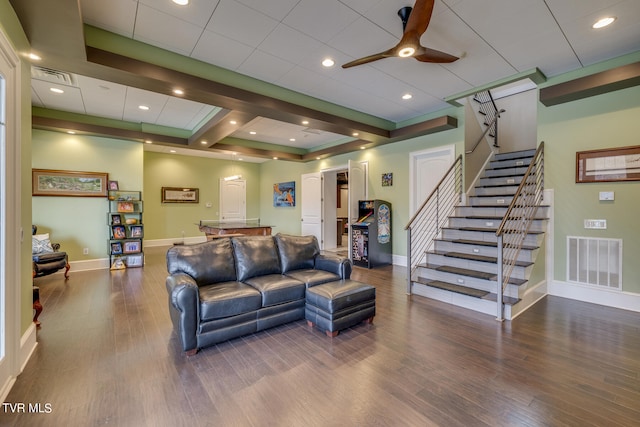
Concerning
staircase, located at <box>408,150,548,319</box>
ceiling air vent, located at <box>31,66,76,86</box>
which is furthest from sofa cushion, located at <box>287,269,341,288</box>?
ceiling air vent, located at <box>31,66,76,86</box>

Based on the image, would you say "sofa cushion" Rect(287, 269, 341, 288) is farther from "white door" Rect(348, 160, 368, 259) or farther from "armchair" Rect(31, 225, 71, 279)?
"armchair" Rect(31, 225, 71, 279)

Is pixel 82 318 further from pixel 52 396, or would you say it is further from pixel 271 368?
pixel 271 368

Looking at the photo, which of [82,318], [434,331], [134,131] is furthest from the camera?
A: [134,131]

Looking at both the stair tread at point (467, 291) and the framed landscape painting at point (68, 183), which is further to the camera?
the framed landscape painting at point (68, 183)

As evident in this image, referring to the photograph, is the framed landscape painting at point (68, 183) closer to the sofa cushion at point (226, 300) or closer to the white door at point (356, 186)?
the sofa cushion at point (226, 300)

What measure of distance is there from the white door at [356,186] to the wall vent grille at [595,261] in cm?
376

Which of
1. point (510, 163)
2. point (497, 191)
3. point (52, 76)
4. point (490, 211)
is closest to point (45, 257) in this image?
point (52, 76)

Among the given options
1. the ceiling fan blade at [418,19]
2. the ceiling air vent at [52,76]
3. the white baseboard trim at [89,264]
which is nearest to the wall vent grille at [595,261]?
the ceiling fan blade at [418,19]

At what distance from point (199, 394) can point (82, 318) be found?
235 centimetres

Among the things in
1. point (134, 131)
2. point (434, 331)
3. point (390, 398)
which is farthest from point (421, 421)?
point (134, 131)

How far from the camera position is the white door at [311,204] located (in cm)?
805

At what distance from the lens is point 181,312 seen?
2453mm

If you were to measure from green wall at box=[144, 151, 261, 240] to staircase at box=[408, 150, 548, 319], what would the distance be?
24.5 ft

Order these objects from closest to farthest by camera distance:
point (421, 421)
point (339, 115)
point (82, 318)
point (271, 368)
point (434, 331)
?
point (421, 421)
point (271, 368)
point (434, 331)
point (82, 318)
point (339, 115)
